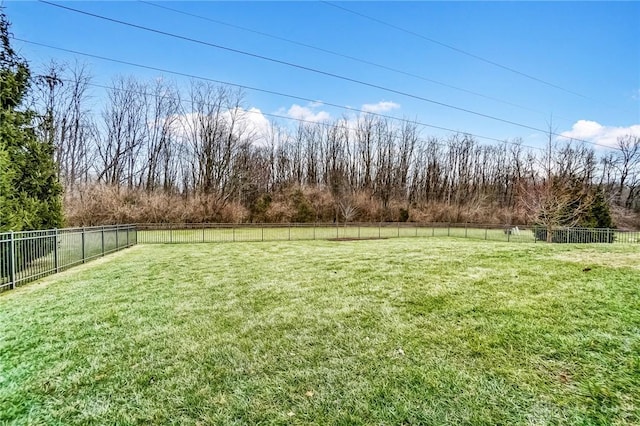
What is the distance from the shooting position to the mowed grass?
8.20 feet

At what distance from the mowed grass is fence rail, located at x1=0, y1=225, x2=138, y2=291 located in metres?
0.68

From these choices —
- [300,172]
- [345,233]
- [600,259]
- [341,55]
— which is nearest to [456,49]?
[341,55]

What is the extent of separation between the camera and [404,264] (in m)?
8.23

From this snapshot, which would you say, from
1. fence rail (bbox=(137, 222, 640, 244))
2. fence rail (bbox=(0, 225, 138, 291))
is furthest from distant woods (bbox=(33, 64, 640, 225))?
fence rail (bbox=(0, 225, 138, 291))

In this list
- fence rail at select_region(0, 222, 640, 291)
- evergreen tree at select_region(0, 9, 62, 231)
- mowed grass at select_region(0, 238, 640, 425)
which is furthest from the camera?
evergreen tree at select_region(0, 9, 62, 231)

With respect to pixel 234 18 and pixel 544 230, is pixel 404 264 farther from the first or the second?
pixel 544 230

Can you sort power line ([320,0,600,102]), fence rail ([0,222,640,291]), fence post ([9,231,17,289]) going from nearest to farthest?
fence post ([9,231,17,289]) < fence rail ([0,222,640,291]) < power line ([320,0,600,102])

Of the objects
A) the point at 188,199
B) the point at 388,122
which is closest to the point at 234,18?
the point at 188,199

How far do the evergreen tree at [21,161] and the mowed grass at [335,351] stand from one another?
3294 mm

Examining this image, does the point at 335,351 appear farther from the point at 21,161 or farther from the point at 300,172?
the point at 300,172

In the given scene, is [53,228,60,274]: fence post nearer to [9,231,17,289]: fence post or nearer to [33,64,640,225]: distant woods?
[9,231,17,289]: fence post

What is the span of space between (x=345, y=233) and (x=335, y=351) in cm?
1920

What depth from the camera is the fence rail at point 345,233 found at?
17547 millimetres

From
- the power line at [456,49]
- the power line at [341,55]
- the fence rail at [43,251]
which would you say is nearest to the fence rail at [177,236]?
the fence rail at [43,251]
